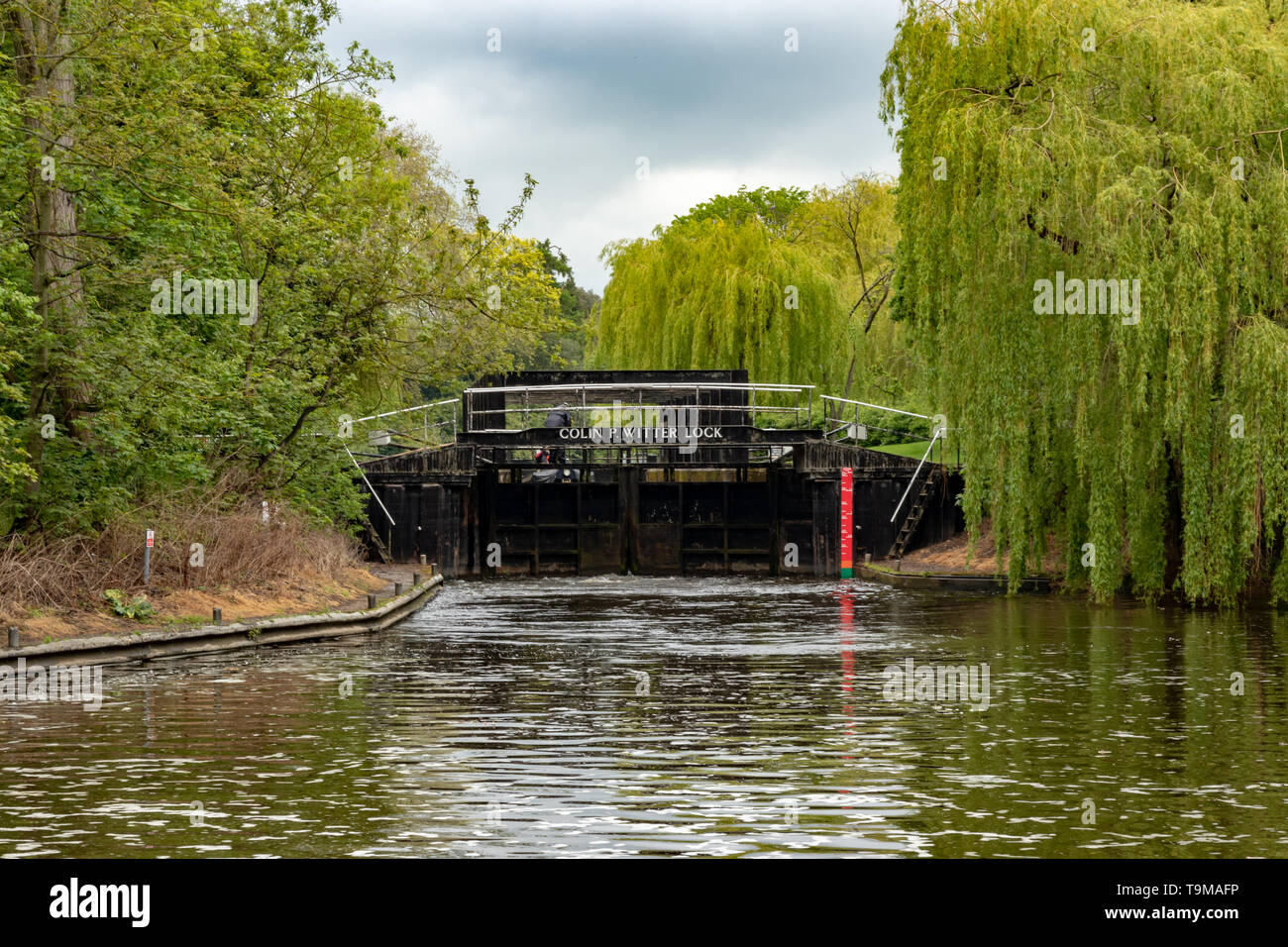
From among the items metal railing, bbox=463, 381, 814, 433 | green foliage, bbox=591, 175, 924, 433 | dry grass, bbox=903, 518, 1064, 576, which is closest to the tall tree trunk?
dry grass, bbox=903, 518, 1064, 576

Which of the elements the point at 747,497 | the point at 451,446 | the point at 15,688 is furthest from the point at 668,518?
the point at 15,688

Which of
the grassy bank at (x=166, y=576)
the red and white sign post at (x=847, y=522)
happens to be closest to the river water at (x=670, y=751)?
the grassy bank at (x=166, y=576)

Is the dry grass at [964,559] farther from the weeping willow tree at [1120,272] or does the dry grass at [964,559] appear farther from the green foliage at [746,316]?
the green foliage at [746,316]

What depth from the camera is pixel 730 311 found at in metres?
51.6

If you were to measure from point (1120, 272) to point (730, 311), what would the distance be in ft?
83.4

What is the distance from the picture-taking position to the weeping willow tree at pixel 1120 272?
87.3ft

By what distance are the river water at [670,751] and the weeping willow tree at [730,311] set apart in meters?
29.1

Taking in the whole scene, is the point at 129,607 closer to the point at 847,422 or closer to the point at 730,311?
the point at 847,422

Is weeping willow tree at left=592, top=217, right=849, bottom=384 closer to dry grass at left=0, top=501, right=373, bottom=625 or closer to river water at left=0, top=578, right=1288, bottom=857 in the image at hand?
dry grass at left=0, top=501, right=373, bottom=625

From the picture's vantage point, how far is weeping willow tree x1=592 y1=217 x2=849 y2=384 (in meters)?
52.3

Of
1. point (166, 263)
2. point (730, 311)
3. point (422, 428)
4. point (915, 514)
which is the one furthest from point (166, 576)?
point (730, 311)

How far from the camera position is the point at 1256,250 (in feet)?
87.8

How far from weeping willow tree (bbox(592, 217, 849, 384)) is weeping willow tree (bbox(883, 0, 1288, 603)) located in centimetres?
2127

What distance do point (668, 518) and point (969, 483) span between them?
15992 millimetres
